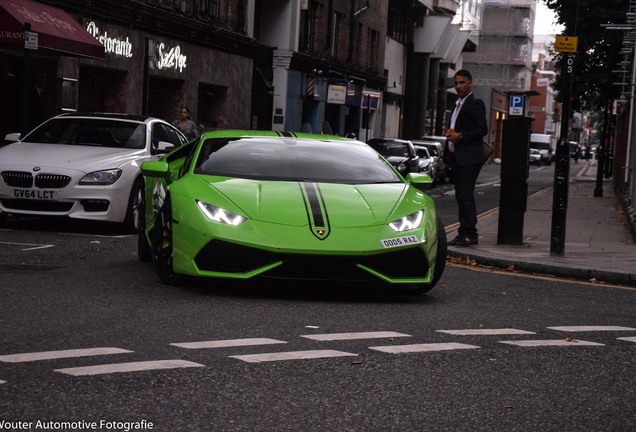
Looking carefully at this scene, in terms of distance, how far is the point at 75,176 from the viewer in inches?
543

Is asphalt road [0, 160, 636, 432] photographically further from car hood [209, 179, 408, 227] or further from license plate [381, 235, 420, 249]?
car hood [209, 179, 408, 227]

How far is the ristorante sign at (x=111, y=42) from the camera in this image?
2736 cm

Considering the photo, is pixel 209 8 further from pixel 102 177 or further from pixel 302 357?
pixel 302 357

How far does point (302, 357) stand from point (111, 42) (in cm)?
2320

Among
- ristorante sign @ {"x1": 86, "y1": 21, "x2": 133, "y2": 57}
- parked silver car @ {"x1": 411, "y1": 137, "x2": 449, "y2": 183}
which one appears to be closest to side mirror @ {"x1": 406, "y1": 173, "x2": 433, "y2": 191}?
ristorante sign @ {"x1": 86, "y1": 21, "x2": 133, "y2": 57}

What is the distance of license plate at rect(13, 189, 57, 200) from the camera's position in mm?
13719

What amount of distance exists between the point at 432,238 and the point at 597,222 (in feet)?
39.8

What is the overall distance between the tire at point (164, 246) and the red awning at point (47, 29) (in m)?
→ 13.1

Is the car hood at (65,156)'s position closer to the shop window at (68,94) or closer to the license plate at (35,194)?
the license plate at (35,194)

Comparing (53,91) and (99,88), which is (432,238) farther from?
(99,88)

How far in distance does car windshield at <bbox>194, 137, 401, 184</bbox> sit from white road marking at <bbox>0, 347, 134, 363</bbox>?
3438 mm

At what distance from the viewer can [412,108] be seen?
71000 millimetres

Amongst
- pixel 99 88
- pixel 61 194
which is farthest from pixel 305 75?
pixel 61 194

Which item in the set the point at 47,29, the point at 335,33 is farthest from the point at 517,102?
the point at 335,33
